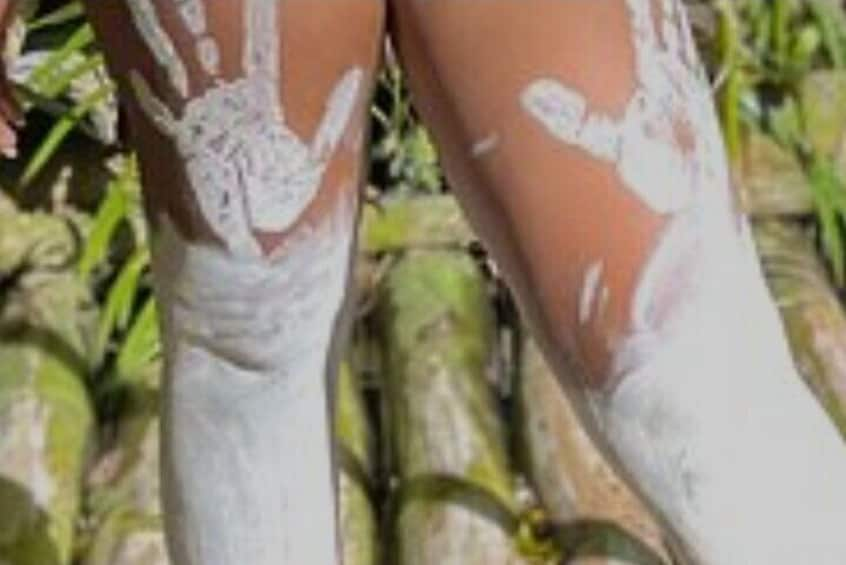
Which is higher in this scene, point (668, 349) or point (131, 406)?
point (131, 406)

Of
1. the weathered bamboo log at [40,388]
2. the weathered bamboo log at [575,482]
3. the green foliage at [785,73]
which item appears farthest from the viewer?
the green foliage at [785,73]

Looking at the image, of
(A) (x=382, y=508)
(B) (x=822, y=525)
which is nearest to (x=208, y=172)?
(B) (x=822, y=525)

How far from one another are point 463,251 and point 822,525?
4.95 ft

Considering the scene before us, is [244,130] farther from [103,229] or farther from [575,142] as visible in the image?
[103,229]

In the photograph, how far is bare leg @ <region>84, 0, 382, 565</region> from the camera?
1.80m

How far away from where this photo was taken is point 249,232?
187cm

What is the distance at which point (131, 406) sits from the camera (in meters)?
3.04

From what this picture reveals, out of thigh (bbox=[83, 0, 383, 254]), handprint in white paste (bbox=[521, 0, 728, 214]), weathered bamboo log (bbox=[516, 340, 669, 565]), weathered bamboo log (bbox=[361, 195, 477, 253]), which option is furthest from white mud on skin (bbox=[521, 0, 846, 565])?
weathered bamboo log (bbox=[361, 195, 477, 253])

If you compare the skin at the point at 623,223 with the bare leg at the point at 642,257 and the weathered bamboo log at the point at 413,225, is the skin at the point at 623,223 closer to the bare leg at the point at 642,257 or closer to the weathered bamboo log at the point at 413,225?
the bare leg at the point at 642,257

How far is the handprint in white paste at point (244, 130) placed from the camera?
5.91 feet

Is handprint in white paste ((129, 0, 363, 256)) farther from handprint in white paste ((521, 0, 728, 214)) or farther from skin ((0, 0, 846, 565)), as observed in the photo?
handprint in white paste ((521, 0, 728, 214))

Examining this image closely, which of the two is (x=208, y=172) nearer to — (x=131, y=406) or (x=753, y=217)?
(x=131, y=406)

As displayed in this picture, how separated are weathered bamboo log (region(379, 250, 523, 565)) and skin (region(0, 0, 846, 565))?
958 millimetres

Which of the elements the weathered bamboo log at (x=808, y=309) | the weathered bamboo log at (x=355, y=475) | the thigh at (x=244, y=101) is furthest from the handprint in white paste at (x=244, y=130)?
the weathered bamboo log at (x=808, y=309)
